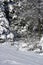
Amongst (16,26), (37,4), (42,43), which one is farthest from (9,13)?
(42,43)

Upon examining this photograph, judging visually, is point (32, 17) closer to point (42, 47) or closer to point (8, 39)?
point (8, 39)

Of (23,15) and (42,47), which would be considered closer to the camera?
(42,47)

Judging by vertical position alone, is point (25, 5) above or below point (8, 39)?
above

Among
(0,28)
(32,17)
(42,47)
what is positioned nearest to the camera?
(42,47)

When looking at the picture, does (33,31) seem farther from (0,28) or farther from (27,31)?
(0,28)

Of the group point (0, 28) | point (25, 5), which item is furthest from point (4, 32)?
point (25, 5)

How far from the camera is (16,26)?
19.0 meters

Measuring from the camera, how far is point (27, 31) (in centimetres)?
1817

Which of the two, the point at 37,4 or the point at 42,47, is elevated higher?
the point at 37,4

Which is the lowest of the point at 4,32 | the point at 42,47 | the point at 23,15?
the point at 42,47

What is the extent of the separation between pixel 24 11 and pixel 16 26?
1.41 metres

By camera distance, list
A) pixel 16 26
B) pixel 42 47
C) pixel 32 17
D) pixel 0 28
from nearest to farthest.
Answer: pixel 42 47, pixel 0 28, pixel 32 17, pixel 16 26

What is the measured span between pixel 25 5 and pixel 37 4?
113 cm

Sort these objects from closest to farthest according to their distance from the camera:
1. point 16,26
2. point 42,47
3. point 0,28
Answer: point 42,47, point 0,28, point 16,26
